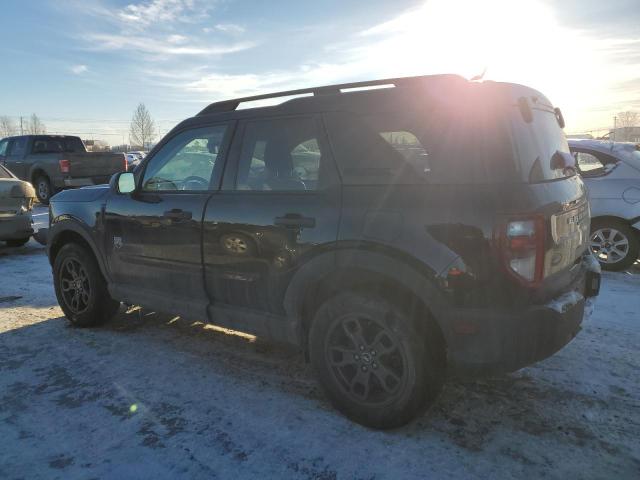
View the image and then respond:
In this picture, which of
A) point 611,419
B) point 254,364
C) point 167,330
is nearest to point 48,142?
point 167,330

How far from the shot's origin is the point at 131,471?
242 cm

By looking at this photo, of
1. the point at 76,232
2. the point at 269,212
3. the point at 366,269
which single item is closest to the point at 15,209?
the point at 76,232

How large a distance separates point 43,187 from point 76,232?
433 inches

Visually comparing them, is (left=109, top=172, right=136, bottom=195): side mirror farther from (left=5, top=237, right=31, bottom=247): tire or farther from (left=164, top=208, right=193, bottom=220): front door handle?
(left=5, top=237, right=31, bottom=247): tire

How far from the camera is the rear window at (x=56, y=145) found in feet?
46.0

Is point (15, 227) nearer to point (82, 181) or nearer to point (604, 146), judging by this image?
point (82, 181)

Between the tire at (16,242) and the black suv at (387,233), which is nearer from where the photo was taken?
the black suv at (387,233)

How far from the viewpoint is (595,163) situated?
6.62m

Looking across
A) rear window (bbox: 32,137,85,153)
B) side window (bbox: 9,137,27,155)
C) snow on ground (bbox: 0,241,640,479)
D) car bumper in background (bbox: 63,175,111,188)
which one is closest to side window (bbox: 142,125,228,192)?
snow on ground (bbox: 0,241,640,479)

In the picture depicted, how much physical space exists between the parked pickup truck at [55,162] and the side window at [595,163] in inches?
438

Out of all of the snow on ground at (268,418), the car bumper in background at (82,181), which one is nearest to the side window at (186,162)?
the snow on ground at (268,418)

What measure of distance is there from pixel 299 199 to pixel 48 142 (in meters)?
13.9

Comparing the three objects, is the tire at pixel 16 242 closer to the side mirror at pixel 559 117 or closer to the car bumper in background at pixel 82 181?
the car bumper in background at pixel 82 181

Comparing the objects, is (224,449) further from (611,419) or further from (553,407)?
(611,419)
